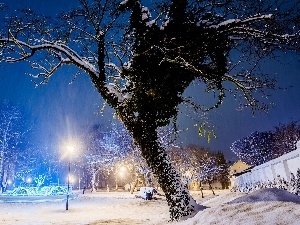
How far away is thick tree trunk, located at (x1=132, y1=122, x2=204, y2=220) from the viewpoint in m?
8.62

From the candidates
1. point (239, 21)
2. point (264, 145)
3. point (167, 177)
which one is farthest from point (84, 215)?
point (264, 145)

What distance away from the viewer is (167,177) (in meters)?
8.87

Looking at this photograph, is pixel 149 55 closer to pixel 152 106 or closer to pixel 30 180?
pixel 152 106

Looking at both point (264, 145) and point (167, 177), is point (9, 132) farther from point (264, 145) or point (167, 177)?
point (264, 145)

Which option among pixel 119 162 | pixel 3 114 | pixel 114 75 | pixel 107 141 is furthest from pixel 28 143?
pixel 114 75

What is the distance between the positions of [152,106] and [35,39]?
4.88 meters

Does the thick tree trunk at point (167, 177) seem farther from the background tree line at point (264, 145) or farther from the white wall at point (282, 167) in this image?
the background tree line at point (264, 145)

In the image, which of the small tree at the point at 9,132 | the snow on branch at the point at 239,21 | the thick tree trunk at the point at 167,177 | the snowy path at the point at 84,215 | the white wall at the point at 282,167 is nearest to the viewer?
the snow on branch at the point at 239,21

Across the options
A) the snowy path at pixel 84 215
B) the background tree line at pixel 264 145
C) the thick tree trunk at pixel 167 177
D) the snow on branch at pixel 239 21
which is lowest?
the snowy path at pixel 84 215

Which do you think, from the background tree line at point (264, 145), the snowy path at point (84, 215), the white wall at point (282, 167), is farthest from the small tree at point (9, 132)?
the background tree line at point (264, 145)

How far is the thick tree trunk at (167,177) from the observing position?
8.62 metres

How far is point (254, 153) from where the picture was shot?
2648 inches

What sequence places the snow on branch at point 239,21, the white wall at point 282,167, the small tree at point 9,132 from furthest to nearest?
the small tree at point 9,132 < the white wall at point 282,167 < the snow on branch at point 239,21

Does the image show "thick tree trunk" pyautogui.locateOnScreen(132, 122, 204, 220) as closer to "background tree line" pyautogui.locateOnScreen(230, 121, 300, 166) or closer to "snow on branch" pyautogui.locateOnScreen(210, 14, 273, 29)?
"snow on branch" pyautogui.locateOnScreen(210, 14, 273, 29)
